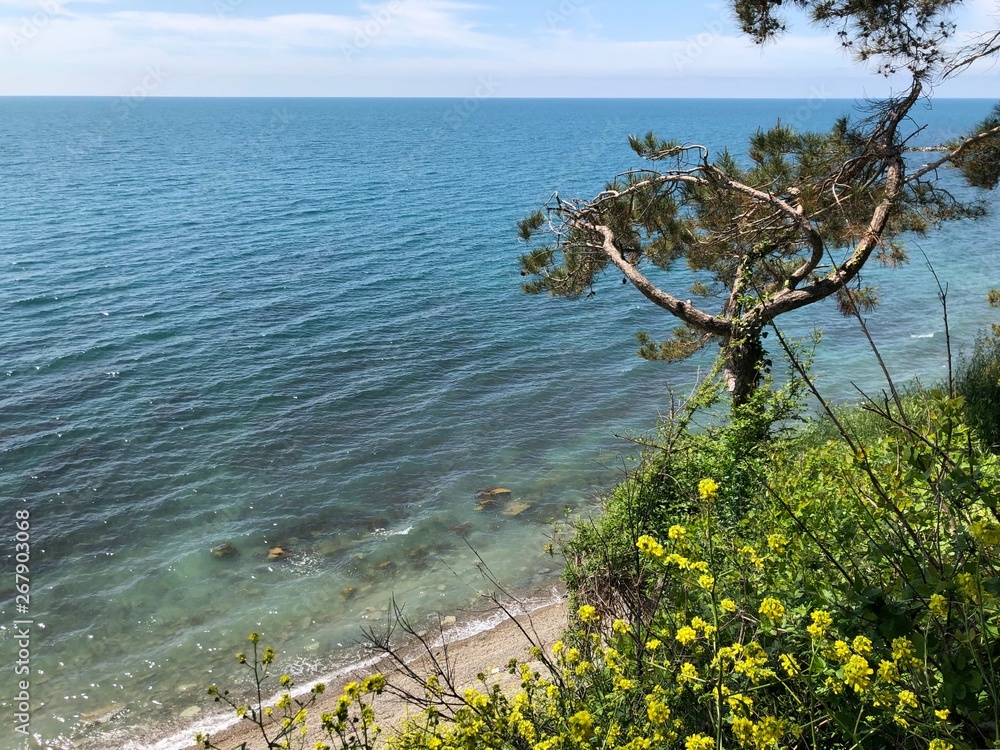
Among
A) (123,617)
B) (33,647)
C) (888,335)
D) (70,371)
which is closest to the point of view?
(33,647)

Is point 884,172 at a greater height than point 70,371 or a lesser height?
greater

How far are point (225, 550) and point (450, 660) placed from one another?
554 centimetres

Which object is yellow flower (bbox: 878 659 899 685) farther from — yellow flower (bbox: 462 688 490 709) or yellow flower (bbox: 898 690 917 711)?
yellow flower (bbox: 462 688 490 709)

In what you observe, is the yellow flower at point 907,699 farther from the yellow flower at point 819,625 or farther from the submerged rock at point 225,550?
the submerged rock at point 225,550

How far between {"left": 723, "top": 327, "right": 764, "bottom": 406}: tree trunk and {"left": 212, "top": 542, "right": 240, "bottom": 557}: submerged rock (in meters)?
9.78

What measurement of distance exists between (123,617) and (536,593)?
716 cm

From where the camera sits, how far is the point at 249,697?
1062 cm

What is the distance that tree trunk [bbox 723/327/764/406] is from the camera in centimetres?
980

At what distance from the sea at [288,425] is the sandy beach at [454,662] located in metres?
0.39

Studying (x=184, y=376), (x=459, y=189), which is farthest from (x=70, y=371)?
(x=459, y=189)

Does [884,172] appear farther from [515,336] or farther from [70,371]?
[70,371]

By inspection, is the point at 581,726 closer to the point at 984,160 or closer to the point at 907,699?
the point at 907,699

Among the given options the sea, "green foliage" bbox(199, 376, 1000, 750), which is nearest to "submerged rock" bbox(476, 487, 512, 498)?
the sea

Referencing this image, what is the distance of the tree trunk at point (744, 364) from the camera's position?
980 centimetres
